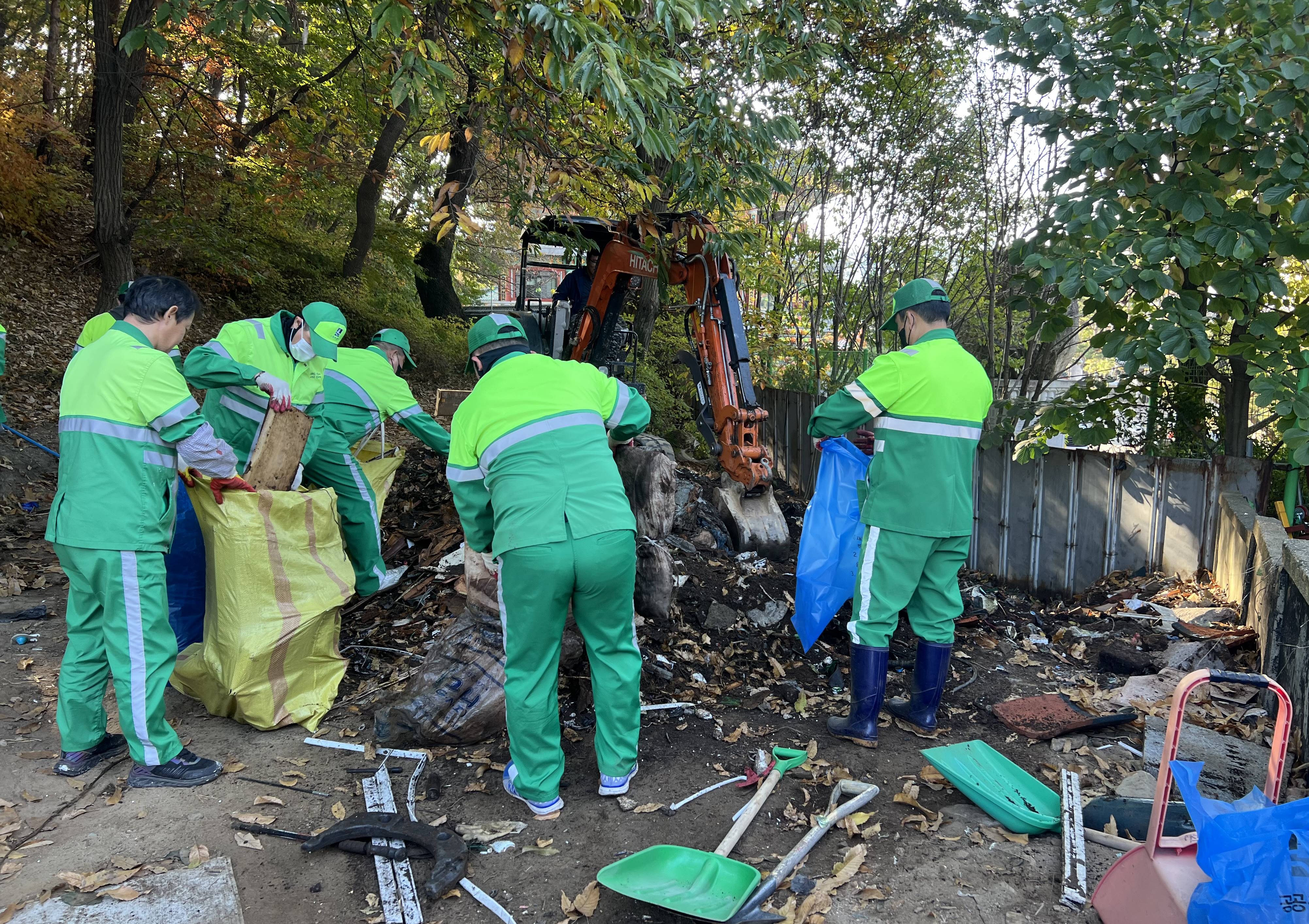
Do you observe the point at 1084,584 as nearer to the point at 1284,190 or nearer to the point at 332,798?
the point at 1284,190

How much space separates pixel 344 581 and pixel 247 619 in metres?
0.57

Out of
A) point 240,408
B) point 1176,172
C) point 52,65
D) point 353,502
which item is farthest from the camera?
point 52,65

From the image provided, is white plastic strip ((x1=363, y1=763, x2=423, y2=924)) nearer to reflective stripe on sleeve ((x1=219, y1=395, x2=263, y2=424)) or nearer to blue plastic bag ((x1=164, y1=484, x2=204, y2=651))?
blue plastic bag ((x1=164, y1=484, x2=204, y2=651))

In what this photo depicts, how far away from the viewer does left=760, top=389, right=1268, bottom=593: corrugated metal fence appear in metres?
5.19

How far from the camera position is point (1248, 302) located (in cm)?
427

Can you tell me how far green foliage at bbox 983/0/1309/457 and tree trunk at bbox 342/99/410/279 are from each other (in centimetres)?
870

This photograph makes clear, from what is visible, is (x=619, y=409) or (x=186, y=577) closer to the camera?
(x=619, y=409)

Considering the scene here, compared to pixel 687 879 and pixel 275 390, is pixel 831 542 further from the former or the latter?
pixel 275 390

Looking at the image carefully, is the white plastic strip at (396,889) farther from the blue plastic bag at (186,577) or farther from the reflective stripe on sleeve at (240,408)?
the reflective stripe on sleeve at (240,408)

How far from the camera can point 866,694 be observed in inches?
143

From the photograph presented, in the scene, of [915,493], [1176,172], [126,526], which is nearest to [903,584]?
[915,493]

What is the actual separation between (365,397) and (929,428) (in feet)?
10.9

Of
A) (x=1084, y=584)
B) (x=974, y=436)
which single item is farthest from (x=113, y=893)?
(x=1084, y=584)

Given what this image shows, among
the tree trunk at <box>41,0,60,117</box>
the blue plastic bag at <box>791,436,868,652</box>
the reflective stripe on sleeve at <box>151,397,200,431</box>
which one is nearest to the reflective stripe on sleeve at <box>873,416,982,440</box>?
the blue plastic bag at <box>791,436,868,652</box>
